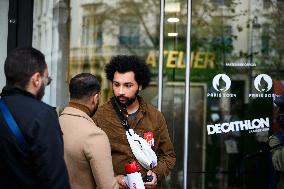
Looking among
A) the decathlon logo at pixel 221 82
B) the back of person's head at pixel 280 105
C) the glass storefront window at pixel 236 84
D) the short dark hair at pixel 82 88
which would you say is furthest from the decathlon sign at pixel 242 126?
the short dark hair at pixel 82 88

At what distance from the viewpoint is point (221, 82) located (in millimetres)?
6945

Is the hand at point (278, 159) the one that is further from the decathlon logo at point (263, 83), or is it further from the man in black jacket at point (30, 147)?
the man in black jacket at point (30, 147)

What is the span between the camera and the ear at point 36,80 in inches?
121

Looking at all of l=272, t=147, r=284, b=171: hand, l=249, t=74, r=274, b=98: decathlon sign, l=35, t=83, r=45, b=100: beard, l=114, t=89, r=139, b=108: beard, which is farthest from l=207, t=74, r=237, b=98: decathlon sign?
l=35, t=83, r=45, b=100: beard

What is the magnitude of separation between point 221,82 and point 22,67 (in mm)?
4207

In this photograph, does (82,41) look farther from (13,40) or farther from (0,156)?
(0,156)

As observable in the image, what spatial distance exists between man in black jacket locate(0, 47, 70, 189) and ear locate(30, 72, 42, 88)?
5 centimetres

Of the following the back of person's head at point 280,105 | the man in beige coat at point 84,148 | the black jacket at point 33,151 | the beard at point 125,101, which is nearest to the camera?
the black jacket at point 33,151

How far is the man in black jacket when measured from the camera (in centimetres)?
288

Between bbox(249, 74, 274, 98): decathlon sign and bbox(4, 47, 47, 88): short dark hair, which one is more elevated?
bbox(4, 47, 47, 88): short dark hair

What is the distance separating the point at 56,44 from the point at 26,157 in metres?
4.35

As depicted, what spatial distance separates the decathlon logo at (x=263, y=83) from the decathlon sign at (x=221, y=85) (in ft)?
0.99

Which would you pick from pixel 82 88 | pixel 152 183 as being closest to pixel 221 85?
pixel 152 183

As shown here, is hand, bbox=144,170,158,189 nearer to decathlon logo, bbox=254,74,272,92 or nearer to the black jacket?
the black jacket
